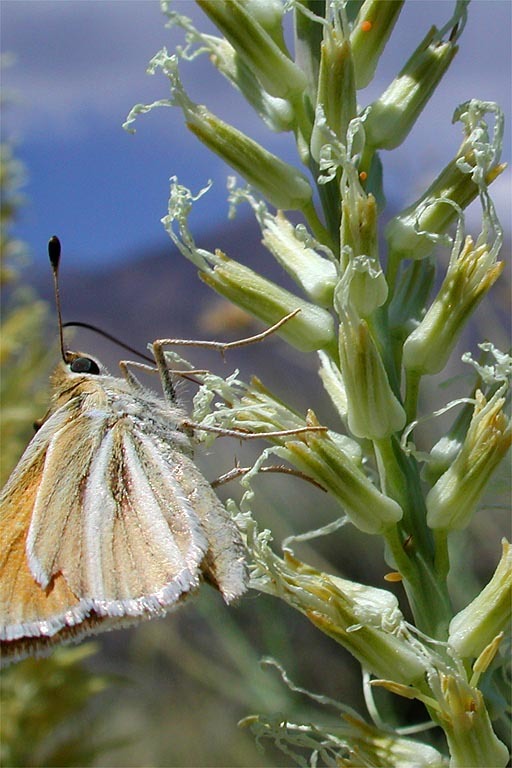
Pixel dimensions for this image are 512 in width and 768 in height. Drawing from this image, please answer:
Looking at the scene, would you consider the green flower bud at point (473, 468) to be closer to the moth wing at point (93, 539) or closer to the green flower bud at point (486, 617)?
the green flower bud at point (486, 617)

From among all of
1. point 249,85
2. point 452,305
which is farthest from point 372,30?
point 452,305

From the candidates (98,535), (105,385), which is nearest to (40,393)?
(105,385)

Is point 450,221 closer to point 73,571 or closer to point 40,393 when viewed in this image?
point 73,571

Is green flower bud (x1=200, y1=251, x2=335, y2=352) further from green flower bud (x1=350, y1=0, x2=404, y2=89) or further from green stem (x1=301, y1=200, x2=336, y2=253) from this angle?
green flower bud (x1=350, y1=0, x2=404, y2=89)

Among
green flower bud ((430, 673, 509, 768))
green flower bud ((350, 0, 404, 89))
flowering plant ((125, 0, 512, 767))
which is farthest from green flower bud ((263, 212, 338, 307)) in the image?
green flower bud ((430, 673, 509, 768))

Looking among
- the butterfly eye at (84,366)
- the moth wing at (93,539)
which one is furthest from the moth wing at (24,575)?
the butterfly eye at (84,366)

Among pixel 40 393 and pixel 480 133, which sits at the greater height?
pixel 480 133

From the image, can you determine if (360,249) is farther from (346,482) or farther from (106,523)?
(106,523)
